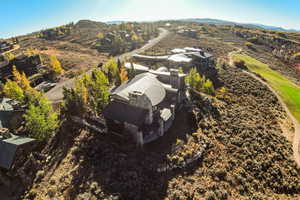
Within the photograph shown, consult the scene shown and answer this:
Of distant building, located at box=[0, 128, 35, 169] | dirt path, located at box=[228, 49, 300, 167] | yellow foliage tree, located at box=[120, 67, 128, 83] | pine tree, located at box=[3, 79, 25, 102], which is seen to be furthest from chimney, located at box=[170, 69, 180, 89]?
pine tree, located at box=[3, 79, 25, 102]

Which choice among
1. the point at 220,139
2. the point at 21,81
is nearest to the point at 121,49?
the point at 21,81

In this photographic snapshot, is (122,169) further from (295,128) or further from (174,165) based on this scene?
(295,128)

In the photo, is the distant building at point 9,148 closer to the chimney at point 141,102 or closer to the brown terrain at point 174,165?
the brown terrain at point 174,165

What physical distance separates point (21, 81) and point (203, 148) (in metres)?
49.3

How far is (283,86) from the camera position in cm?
7000

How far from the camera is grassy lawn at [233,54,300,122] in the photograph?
2300 inches

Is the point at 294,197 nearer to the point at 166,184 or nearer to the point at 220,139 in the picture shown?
the point at 220,139

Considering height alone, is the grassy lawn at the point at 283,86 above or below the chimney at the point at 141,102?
below

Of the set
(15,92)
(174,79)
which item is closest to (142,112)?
(174,79)

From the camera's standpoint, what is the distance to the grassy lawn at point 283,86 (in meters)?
58.4

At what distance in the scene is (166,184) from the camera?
24672mm

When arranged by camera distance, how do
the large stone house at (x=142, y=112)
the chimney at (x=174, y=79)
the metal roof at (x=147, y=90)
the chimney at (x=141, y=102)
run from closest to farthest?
the chimney at (x=141, y=102), the large stone house at (x=142, y=112), the metal roof at (x=147, y=90), the chimney at (x=174, y=79)

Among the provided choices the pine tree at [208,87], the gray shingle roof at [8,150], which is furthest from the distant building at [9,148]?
the pine tree at [208,87]

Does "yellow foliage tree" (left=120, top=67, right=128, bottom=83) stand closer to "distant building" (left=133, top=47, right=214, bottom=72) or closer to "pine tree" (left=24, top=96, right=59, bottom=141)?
"pine tree" (left=24, top=96, right=59, bottom=141)
